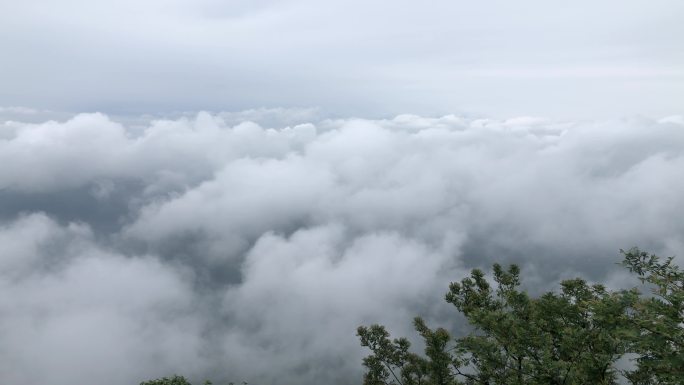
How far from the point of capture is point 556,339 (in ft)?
62.1

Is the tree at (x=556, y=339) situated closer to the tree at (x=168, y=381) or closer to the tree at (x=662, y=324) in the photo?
the tree at (x=662, y=324)

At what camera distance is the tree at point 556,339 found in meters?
13.4

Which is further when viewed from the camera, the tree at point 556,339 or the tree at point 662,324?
the tree at point 556,339

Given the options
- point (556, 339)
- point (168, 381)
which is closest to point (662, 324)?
point (556, 339)

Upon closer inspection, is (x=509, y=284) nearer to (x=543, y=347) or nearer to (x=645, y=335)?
(x=543, y=347)

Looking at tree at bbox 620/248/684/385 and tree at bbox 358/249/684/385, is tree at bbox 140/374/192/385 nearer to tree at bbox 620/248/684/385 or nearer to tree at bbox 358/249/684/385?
tree at bbox 358/249/684/385

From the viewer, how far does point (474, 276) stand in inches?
1032

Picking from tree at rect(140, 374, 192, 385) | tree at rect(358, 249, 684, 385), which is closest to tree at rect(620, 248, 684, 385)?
tree at rect(358, 249, 684, 385)

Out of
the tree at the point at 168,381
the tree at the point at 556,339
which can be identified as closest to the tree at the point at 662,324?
the tree at the point at 556,339

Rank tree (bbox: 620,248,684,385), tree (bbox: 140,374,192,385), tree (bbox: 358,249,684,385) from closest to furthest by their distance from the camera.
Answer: tree (bbox: 620,248,684,385)
tree (bbox: 358,249,684,385)
tree (bbox: 140,374,192,385)

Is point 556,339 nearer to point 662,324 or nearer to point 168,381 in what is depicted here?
point 662,324

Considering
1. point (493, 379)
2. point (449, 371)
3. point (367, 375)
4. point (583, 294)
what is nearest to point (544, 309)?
point (583, 294)

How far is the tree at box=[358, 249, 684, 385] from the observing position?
13422 mm

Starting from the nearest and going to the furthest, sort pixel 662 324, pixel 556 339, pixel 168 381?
1. pixel 662 324
2. pixel 556 339
3. pixel 168 381
